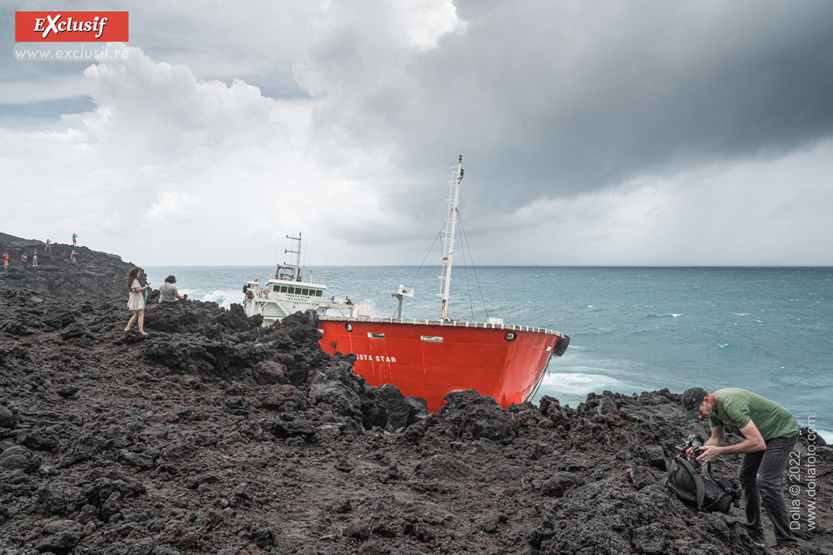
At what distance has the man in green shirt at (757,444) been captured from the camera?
14.2ft

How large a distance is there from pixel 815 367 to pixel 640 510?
29357mm

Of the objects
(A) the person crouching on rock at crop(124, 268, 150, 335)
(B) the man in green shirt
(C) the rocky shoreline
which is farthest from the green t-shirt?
(A) the person crouching on rock at crop(124, 268, 150, 335)

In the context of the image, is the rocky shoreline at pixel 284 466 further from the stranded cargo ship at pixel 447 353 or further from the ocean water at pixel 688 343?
the ocean water at pixel 688 343

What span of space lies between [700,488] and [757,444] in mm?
683

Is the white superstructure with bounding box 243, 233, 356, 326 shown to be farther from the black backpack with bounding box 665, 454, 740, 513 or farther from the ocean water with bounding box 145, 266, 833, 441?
the black backpack with bounding box 665, 454, 740, 513

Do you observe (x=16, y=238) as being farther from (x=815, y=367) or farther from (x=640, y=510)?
(x=815, y=367)

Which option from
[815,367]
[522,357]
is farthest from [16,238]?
[815,367]

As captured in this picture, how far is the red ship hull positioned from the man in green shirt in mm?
9252

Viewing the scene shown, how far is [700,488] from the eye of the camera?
425 cm

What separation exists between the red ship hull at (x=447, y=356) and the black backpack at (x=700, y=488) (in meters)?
9.39

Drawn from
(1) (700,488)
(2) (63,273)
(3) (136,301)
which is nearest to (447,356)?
(3) (136,301)

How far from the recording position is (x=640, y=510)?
3.92m
